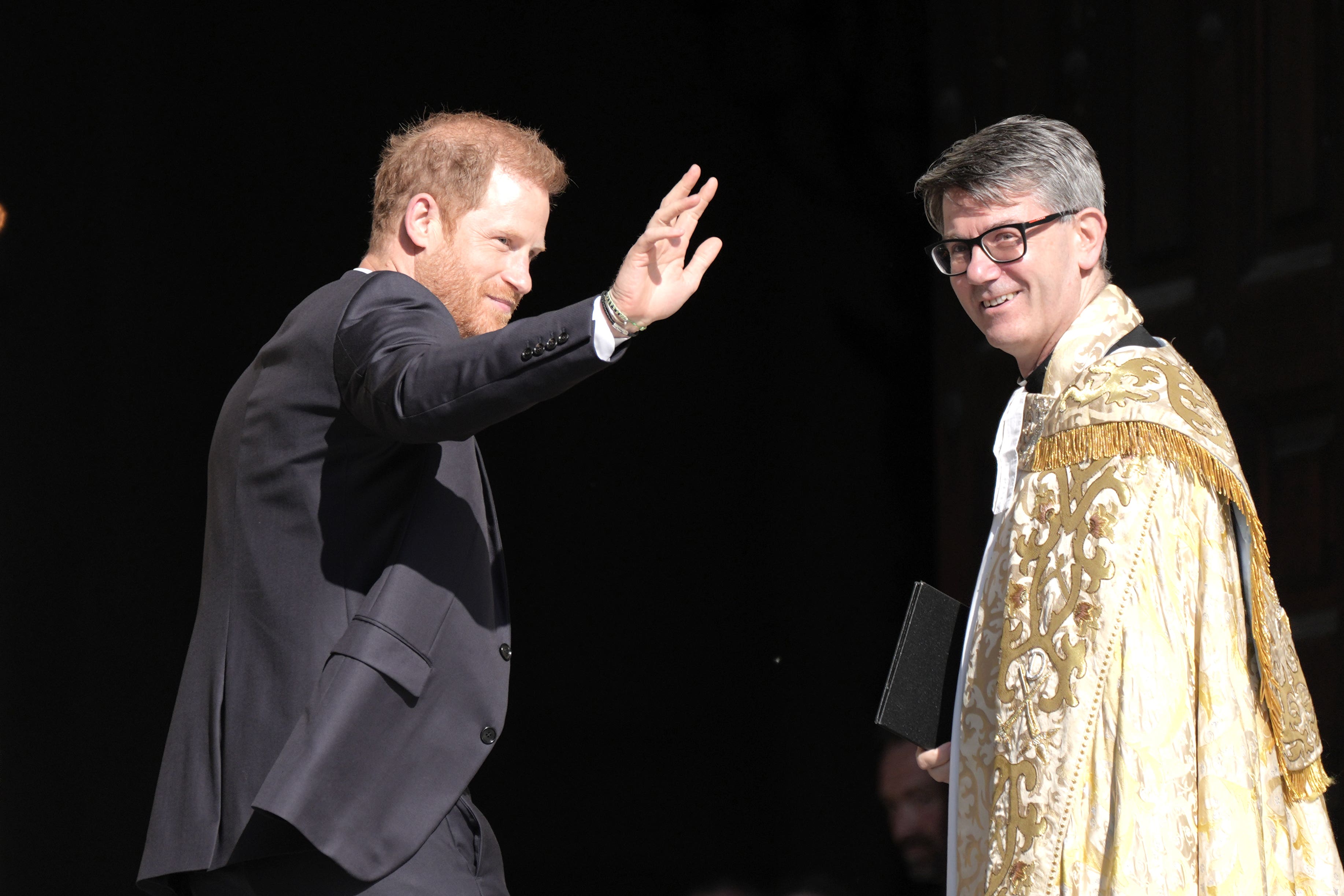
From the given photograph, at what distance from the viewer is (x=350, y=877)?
1906mm

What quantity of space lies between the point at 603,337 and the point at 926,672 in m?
0.80

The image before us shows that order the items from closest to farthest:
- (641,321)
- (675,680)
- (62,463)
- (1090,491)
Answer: (641,321), (1090,491), (62,463), (675,680)

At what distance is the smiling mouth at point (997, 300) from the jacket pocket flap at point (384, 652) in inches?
38.3

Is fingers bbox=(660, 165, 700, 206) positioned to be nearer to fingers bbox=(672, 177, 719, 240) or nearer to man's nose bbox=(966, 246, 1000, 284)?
fingers bbox=(672, 177, 719, 240)

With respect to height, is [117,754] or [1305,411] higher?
[1305,411]

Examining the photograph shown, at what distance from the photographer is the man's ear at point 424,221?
2.25 meters

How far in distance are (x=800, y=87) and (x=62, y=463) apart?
7.60 ft

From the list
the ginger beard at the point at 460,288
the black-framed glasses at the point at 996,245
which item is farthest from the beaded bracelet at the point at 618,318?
the black-framed glasses at the point at 996,245

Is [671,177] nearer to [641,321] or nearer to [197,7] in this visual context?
[197,7]

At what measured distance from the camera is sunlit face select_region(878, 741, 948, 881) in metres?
3.98

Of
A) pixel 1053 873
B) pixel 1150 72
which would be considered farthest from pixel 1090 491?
pixel 1150 72

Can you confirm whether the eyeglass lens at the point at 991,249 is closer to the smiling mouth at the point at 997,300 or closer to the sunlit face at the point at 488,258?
the smiling mouth at the point at 997,300

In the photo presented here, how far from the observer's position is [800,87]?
432 centimetres

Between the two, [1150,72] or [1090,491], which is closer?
[1090,491]
